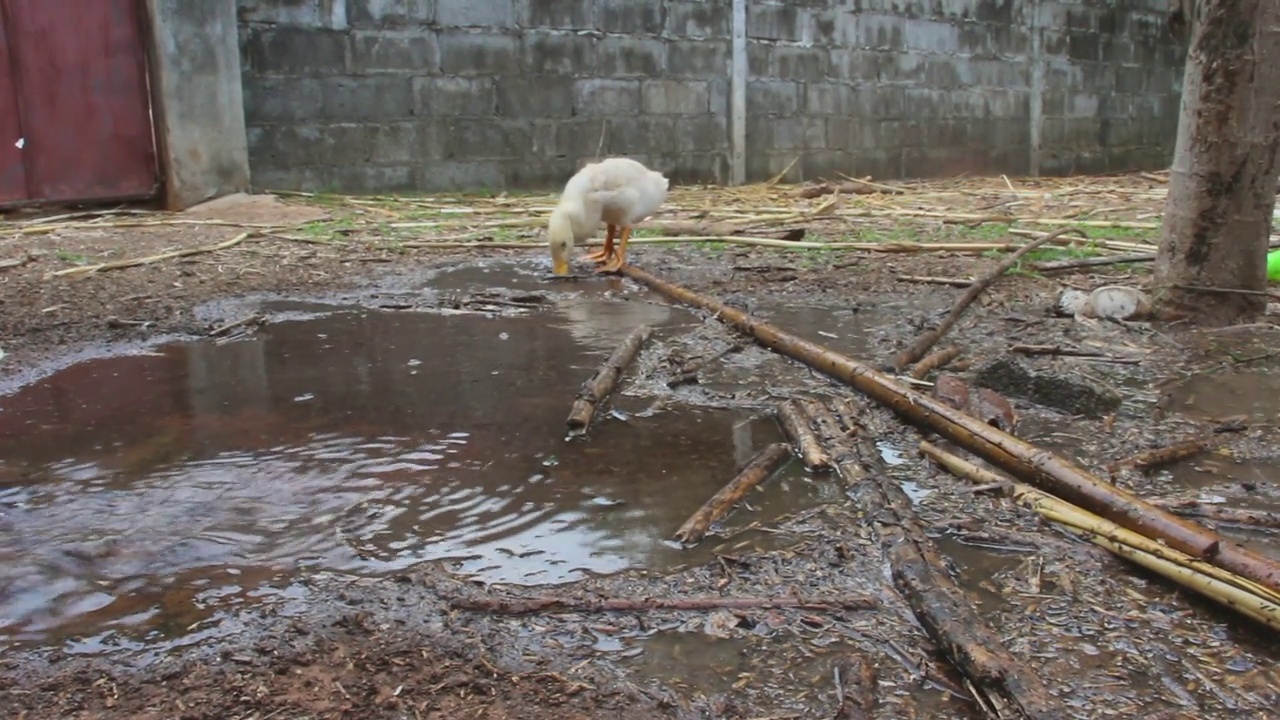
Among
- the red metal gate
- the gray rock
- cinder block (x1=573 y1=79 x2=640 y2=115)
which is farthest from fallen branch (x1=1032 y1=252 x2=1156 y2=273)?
the red metal gate

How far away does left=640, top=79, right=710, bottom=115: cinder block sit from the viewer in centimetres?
1067

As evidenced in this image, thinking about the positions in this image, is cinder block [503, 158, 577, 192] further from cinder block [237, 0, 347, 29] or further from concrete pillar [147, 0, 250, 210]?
concrete pillar [147, 0, 250, 210]

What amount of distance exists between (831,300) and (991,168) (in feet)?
31.4

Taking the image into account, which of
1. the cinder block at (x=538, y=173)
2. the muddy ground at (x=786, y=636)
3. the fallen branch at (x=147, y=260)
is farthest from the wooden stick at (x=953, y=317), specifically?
the cinder block at (x=538, y=173)

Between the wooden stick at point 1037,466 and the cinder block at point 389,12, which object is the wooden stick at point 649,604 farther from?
the cinder block at point 389,12

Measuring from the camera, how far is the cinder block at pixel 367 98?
9.03 m

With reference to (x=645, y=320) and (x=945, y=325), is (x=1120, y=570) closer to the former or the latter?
(x=945, y=325)

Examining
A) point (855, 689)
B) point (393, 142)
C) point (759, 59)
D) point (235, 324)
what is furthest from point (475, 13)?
point (855, 689)

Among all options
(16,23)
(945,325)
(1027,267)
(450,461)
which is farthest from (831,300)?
(16,23)

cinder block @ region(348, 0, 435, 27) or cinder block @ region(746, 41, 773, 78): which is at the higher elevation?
cinder block @ region(348, 0, 435, 27)

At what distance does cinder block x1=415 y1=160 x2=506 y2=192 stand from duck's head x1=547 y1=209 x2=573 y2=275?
4.47 metres

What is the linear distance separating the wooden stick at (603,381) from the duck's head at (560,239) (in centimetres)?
164

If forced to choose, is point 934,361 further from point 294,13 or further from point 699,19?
point 699,19

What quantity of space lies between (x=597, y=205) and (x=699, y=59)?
19.4 ft
